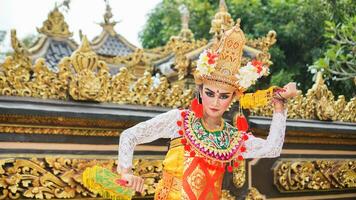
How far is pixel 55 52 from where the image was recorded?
21.0ft

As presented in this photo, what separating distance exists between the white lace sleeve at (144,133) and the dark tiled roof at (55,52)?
13.9ft

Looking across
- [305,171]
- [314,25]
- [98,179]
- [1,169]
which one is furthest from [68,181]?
[314,25]

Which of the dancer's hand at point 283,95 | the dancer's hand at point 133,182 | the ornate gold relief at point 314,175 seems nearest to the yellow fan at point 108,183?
the dancer's hand at point 133,182

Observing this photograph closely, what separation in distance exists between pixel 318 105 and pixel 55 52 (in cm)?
338

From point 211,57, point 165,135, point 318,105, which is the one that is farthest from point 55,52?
point 211,57

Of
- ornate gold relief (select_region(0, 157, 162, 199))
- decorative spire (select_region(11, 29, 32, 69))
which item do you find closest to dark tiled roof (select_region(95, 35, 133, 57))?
decorative spire (select_region(11, 29, 32, 69))

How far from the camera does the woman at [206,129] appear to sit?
228 cm

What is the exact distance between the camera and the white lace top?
7.28 feet

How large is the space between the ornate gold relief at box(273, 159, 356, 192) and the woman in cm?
164

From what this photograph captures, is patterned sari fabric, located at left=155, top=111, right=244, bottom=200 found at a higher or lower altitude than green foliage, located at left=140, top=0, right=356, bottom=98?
lower

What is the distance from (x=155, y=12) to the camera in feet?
41.6

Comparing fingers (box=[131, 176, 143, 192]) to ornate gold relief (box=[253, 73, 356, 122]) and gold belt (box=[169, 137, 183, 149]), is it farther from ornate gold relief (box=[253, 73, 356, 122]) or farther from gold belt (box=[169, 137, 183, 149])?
ornate gold relief (box=[253, 73, 356, 122])

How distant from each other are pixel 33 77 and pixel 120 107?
21.5 inches

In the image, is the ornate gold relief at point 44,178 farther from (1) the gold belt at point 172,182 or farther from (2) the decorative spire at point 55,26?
(2) the decorative spire at point 55,26
